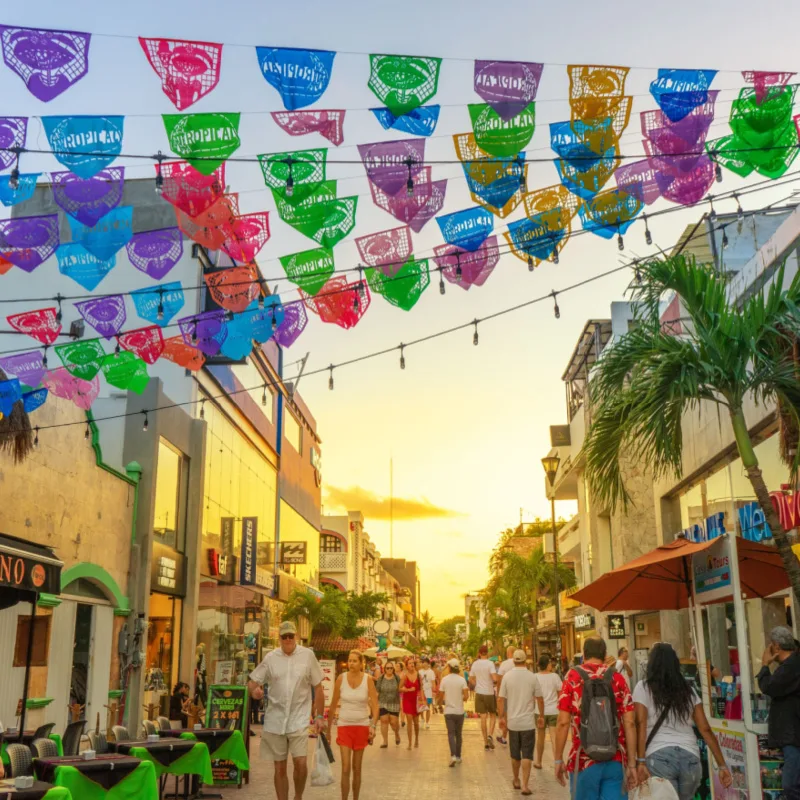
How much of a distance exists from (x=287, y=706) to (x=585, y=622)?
30.9m

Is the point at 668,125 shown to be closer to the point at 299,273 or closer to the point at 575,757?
the point at 299,273

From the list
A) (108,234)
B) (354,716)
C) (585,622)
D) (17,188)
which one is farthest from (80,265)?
(585,622)

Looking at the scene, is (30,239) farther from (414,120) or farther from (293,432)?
(293,432)

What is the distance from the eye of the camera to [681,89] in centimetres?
858

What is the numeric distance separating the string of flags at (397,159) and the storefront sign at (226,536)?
63.2 feet

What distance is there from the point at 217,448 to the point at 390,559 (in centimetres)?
14788

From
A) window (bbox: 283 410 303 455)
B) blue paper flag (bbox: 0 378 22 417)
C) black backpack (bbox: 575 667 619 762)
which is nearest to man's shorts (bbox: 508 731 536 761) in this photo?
black backpack (bbox: 575 667 619 762)

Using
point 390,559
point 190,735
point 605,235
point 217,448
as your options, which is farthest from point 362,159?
point 390,559

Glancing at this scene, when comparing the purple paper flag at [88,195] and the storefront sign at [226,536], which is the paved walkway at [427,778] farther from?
the storefront sign at [226,536]

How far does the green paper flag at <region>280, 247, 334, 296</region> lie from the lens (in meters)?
11.1

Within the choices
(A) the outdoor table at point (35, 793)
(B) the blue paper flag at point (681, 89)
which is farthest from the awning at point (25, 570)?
(B) the blue paper flag at point (681, 89)

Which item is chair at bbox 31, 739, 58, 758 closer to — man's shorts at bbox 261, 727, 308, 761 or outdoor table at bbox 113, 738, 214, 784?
outdoor table at bbox 113, 738, 214, 784

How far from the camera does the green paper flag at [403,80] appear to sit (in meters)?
7.80

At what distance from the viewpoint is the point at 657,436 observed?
10039 millimetres
